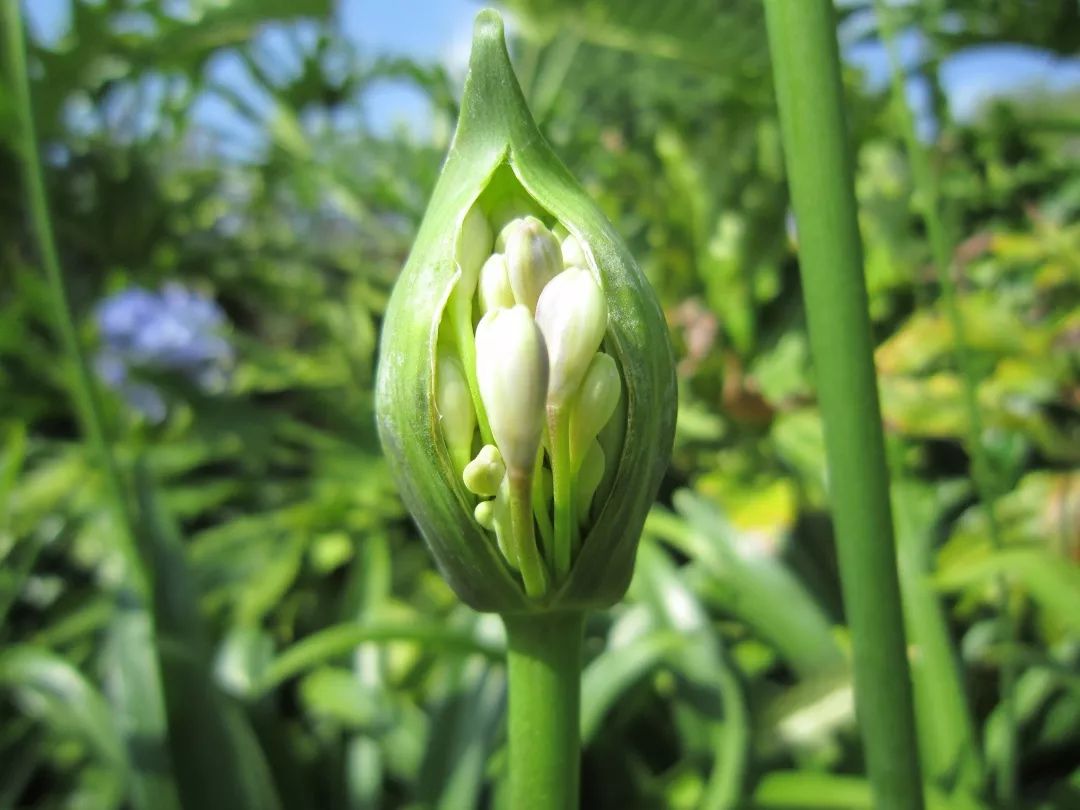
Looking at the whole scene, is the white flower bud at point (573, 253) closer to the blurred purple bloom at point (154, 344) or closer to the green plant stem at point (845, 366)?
the green plant stem at point (845, 366)

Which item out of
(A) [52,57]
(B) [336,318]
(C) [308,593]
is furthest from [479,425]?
(A) [52,57]

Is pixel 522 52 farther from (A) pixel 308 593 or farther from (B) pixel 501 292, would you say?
(B) pixel 501 292

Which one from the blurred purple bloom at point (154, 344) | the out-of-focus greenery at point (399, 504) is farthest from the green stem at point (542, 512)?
the blurred purple bloom at point (154, 344)

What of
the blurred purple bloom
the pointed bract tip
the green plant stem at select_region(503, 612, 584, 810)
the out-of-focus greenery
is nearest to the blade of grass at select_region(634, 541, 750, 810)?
the out-of-focus greenery

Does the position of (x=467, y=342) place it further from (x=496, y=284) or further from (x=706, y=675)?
(x=706, y=675)

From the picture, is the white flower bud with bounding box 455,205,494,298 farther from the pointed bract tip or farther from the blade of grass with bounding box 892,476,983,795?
the blade of grass with bounding box 892,476,983,795

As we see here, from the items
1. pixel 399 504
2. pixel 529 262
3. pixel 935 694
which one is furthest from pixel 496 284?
pixel 399 504
